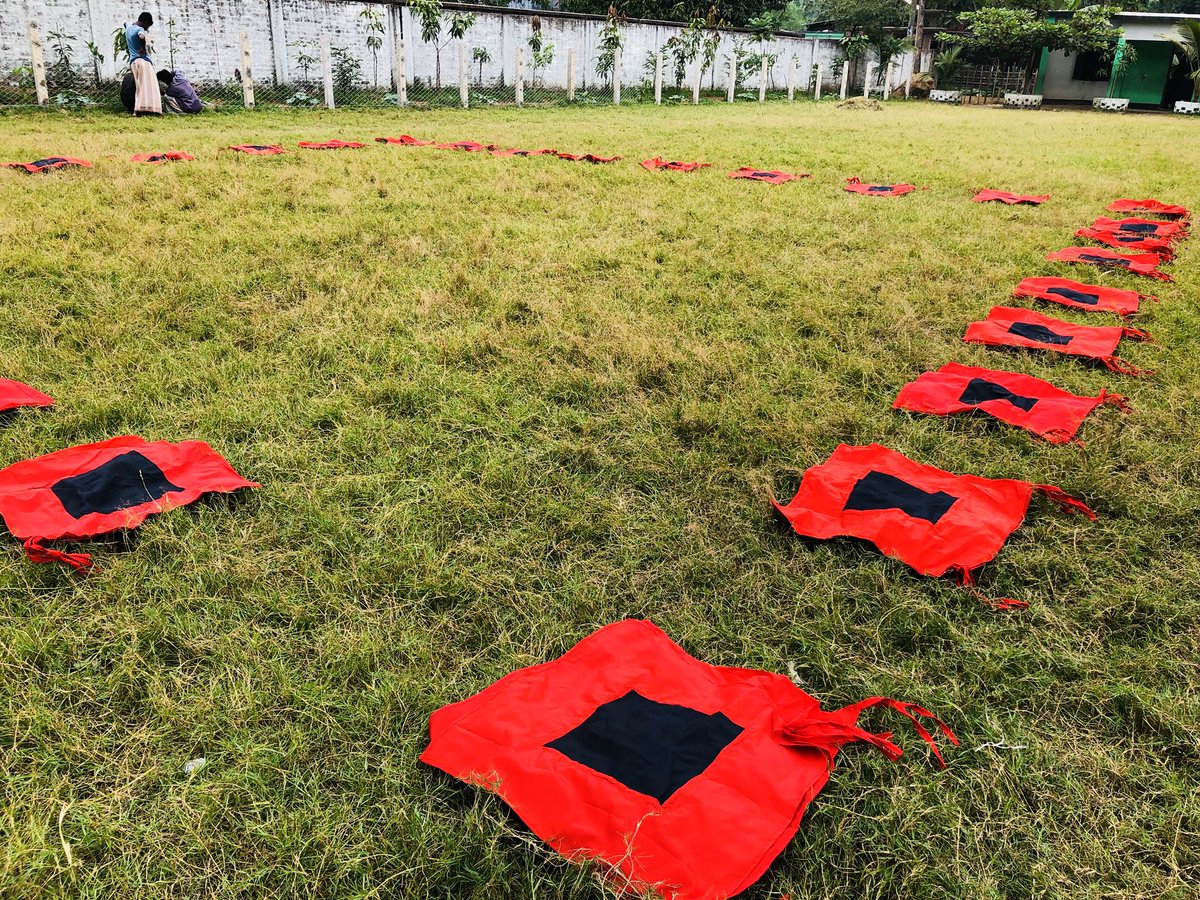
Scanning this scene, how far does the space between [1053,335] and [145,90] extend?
1151cm

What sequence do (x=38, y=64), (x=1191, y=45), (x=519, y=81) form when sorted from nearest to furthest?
(x=38, y=64)
(x=519, y=81)
(x=1191, y=45)

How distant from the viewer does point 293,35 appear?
41.9 ft

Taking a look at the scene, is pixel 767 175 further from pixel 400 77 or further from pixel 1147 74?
pixel 1147 74

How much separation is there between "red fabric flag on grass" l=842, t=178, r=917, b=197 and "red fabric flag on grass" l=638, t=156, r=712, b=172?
1508 mm

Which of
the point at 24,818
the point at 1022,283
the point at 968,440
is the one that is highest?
the point at 1022,283

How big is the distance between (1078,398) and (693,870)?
8.11 feet

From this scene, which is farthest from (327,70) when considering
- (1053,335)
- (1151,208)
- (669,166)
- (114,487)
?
(1053,335)

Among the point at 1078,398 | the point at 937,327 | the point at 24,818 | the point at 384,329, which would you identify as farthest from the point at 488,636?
the point at 937,327

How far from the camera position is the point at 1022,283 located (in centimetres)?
418

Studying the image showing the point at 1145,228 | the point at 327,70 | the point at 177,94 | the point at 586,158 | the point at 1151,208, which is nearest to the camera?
the point at 1145,228

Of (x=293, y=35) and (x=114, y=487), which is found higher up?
(x=293, y=35)

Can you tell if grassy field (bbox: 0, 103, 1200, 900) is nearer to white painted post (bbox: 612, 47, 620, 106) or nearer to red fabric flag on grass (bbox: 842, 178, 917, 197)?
red fabric flag on grass (bbox: 842, 178, 917, 197)

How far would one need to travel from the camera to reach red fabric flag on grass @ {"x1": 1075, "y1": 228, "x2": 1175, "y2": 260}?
493cm

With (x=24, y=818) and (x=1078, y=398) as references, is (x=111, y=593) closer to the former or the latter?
(x=24, y=818)
